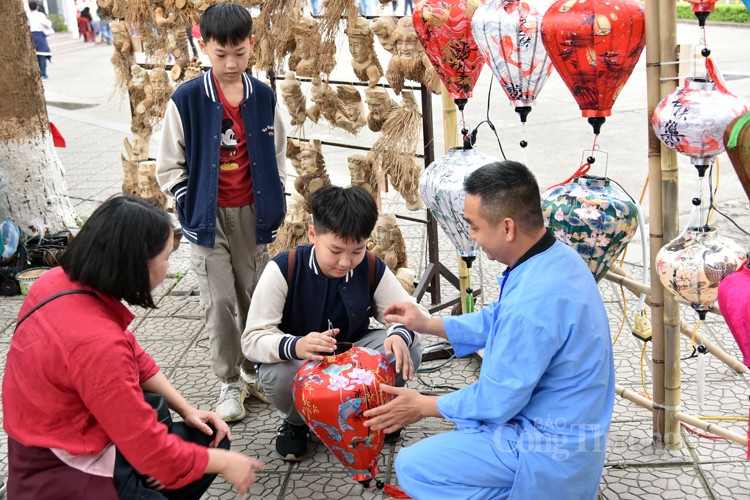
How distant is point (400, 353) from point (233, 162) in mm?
1028

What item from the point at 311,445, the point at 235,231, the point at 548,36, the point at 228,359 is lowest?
the point at 311,445

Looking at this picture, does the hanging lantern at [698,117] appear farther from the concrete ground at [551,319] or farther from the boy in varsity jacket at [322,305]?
the boy in varsity jacket at [322,305]

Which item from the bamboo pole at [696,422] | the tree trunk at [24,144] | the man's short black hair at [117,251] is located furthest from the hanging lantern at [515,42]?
the tree trunk at [24,144]

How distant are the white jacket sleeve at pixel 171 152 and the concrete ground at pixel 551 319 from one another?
3.18ft

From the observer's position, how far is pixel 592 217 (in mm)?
2400

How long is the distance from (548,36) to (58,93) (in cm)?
1336

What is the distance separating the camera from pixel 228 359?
10.4ft

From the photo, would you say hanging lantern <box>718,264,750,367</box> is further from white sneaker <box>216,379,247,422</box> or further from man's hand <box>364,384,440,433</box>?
white sneaker <box>216,379,247,422</box>

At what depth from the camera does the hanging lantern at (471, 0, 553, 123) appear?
8.04 feet

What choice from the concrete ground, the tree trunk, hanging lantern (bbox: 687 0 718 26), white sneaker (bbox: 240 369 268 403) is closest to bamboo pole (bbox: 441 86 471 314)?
the concrete ground

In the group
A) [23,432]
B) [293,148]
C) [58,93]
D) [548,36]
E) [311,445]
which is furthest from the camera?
[58,93]

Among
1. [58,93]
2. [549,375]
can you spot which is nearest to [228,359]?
[549,375]

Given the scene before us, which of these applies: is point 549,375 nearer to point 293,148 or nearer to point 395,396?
point 395,396

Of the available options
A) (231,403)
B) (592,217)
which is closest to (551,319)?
(592,217)
